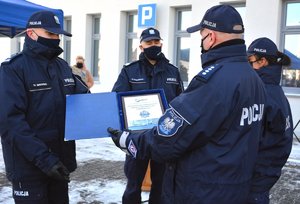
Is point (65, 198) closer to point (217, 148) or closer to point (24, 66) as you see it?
point (24, 66)

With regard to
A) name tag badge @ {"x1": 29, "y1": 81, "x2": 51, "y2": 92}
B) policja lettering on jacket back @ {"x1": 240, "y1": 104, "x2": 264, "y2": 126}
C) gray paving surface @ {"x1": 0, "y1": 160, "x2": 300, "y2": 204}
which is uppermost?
name tag badge @ {"x1": 29, "y1": 81, "x2": 51, "y2": 92}

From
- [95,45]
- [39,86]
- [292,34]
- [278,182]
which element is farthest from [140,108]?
[95,45]

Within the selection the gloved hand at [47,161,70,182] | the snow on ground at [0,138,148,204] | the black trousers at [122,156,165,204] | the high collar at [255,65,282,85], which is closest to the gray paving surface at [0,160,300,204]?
the snow on ground at [0,138,148,204]

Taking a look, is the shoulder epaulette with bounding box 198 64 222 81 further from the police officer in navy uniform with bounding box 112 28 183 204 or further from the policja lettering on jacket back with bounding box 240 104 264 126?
the police officer in navy uniform with bounding box 112 28 183 204

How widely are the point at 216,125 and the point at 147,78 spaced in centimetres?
188

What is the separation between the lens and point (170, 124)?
2.05 m

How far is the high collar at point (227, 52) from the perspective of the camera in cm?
211

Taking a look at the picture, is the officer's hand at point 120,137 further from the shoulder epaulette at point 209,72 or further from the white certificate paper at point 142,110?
the shoulder epaulette at point 209,72

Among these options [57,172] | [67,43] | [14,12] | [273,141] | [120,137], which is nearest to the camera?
[120,137]

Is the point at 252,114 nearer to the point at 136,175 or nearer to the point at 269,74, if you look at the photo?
the point at 269,74

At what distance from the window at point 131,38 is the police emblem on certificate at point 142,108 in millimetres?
9814

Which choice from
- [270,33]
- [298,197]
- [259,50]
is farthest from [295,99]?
[259,50]

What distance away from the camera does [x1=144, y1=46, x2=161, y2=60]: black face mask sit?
382 cm

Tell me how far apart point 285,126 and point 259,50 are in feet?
1.95
